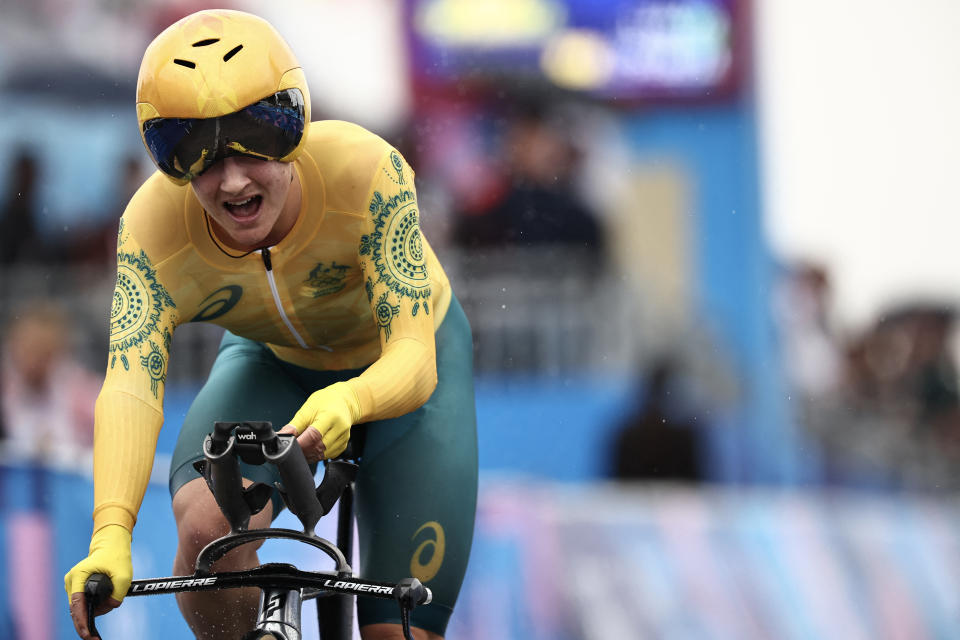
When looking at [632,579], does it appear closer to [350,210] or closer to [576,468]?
[576,468]

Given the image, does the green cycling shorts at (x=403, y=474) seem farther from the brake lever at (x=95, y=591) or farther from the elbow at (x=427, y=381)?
the brake lever at (x=95, y=591)

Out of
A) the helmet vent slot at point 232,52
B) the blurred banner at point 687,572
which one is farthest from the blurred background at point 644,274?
the helmet vent slot at point 232,52

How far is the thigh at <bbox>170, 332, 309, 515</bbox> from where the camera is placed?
3.84 m

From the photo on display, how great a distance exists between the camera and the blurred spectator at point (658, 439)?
28.6 ft

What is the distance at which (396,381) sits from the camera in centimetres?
349

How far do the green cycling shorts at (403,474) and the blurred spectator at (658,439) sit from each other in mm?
4761

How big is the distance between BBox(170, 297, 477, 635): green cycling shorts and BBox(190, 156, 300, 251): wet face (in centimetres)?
58

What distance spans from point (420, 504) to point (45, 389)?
4839 millimetres

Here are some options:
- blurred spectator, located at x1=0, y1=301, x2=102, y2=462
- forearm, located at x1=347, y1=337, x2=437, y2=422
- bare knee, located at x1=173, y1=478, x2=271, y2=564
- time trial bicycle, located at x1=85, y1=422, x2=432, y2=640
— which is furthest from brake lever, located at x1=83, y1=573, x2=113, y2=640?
blurred spectator, located at x1=0, y1=301, x2=102, y2=462

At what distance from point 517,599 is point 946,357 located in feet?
13.4

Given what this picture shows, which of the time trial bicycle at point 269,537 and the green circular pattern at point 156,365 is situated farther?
the green circular pattern at point 156,365

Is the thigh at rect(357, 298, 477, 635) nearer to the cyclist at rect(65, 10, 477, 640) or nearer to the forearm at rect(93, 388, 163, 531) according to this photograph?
the cyclist at rect(65, 10, 477, 640)

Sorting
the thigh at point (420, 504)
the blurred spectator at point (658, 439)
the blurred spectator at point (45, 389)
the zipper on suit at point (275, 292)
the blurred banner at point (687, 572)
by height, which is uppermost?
the zipper on suit at point (275, 292)

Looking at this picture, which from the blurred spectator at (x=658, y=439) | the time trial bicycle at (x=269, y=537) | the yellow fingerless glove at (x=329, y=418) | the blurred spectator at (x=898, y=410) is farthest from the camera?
the blurred spectator at (x=898, y=410)
